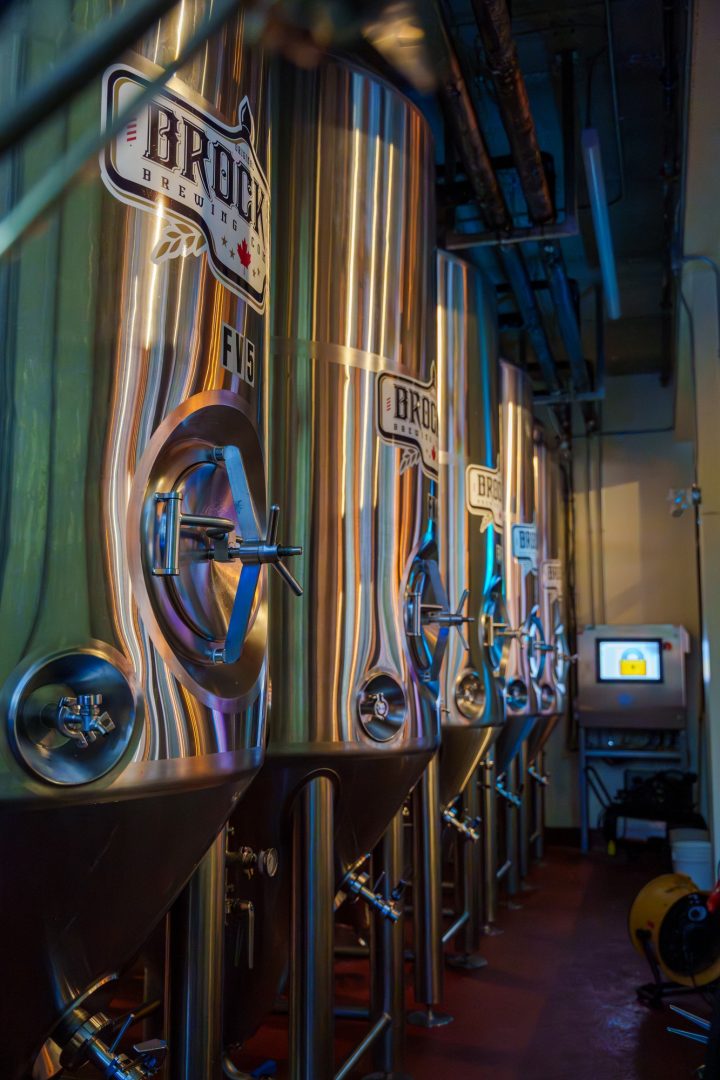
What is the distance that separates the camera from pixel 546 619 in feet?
23.6

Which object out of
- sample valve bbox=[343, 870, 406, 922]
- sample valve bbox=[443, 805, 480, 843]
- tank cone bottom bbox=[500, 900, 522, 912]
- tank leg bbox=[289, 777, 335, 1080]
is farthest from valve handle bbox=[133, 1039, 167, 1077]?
tank cone bottom bbox=[500, 900, 522, 912]

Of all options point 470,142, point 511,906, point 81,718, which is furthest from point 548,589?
point 81,718

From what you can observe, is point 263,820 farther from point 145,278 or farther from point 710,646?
point 710,646

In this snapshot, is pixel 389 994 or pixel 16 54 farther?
pixel 389 994

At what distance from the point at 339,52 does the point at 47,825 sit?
Result: 228cm

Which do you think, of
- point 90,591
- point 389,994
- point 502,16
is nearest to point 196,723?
point 90,591

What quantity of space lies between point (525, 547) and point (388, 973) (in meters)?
3.17

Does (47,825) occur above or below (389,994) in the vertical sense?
above

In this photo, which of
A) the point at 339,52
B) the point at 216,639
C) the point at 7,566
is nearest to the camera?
the point at 7,566

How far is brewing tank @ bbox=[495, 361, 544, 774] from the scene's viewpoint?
5395 millimetres

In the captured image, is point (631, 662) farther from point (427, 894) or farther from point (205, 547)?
point (205, 547)

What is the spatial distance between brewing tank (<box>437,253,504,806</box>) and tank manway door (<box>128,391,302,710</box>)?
255 centimetres

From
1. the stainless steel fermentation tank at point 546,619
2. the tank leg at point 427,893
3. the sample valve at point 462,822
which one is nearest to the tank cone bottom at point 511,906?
the stainless steel fermentation tank at point 546,619

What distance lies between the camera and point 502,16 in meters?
3.50
